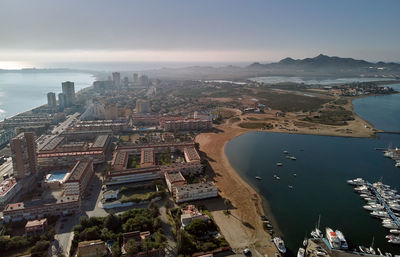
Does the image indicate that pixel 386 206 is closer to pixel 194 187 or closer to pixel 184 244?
pixel 194 187

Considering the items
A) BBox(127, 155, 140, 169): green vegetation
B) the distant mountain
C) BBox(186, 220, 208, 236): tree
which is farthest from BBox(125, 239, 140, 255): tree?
the distant mountain

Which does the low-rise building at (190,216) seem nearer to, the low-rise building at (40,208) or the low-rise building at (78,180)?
the low-rise building at (40,208)

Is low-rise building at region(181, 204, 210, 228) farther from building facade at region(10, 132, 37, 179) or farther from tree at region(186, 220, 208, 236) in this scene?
building facade at region(10, 132, 37, 179)

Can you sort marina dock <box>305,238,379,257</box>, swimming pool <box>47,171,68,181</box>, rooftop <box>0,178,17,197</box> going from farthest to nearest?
swimming pool <box>47,171,68,181</box>
rooftop <box>0,178,17,197</box>
marina dock <box>305,238,379,257</box>

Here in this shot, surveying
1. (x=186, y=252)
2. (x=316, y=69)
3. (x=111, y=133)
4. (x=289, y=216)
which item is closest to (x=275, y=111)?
(x=111, y=133)

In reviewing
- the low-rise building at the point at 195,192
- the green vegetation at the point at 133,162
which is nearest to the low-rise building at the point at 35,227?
the low-rise building at the point at 195,192
